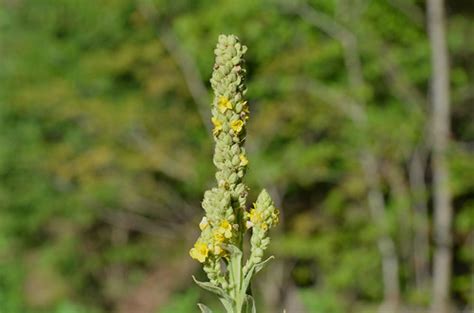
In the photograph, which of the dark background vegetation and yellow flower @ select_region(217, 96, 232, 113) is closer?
yellow flower @ select_region(217, 96, 232, 113)

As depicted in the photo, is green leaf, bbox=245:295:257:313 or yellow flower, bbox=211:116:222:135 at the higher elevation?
yellow flower, bbox=211:116:222:135

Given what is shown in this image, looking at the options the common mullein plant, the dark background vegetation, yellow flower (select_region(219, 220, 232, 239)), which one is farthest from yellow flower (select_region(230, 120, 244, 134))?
the dark background vegetation

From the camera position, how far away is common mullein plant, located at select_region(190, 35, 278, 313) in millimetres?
1630

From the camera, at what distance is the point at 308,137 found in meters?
10.3

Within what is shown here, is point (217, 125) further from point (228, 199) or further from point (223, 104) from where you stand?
point (228, 199)

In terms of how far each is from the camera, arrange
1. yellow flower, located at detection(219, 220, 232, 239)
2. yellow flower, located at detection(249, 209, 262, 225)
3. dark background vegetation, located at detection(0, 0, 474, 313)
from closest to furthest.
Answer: yellow flower, located at detection(219, 220, 232, 239), yellow flower, located at detection(249, 209, 262, 225), dark background vegetation, located at detection(0, 0, 474, 313)

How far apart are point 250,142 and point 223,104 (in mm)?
9016

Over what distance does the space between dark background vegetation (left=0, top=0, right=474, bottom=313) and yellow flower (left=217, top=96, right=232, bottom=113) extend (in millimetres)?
5140

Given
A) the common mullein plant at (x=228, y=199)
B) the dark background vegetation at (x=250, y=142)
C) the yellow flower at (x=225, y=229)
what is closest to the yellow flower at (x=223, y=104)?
the common mullein plant at (x=228, y=199)

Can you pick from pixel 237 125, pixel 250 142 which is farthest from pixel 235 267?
pixel 250 142

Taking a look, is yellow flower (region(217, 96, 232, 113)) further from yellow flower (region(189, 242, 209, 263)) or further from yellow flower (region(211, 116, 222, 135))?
yellow flower (region(189, 242, 209, 263))

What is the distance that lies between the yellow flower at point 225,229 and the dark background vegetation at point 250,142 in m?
5.13

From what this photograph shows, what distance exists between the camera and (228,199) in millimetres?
1623

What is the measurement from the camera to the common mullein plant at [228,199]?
1.63 m
